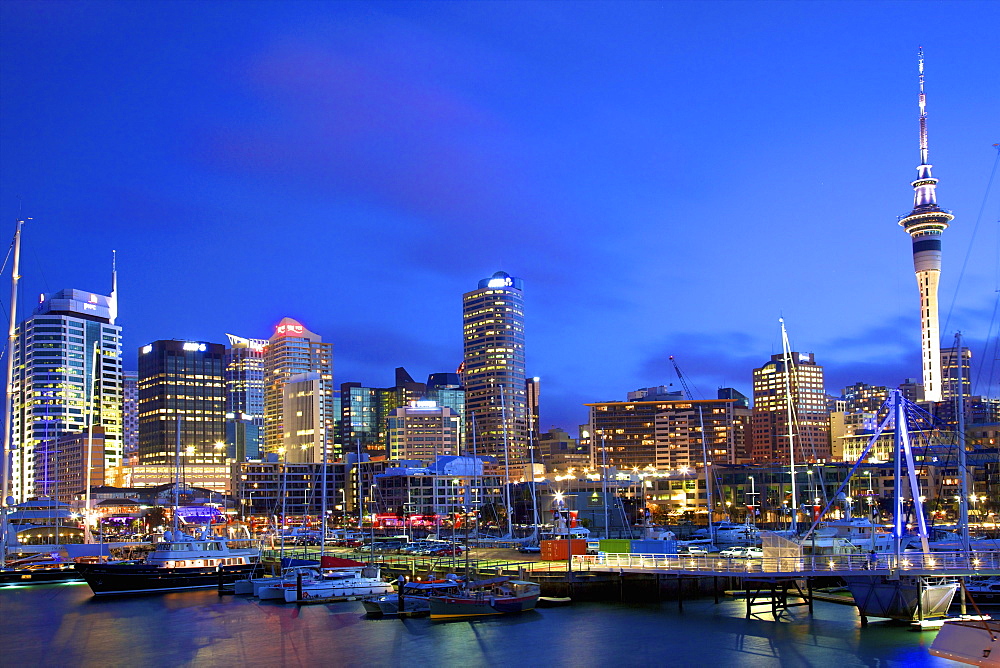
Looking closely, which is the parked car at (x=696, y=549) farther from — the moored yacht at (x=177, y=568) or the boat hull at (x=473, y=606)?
the moored yacht at (x=177, y=568)

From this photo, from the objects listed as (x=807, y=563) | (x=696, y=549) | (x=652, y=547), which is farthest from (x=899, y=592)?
(x=696, y=549)

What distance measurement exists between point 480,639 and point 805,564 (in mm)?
21221

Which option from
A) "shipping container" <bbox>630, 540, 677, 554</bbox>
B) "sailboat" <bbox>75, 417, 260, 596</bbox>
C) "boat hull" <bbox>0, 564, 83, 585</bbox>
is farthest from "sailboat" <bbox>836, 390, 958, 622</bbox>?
"boat hull" <bbox>0, 564, 83, 585</bbox>

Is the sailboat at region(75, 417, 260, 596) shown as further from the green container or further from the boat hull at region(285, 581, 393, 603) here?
the green container

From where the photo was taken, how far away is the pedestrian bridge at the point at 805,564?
5166cm

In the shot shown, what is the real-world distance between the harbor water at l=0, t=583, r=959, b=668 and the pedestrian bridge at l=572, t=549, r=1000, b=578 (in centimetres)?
280

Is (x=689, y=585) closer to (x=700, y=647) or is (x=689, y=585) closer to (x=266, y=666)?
(x=700, y=647)

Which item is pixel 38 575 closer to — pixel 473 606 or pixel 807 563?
pixel 473 606

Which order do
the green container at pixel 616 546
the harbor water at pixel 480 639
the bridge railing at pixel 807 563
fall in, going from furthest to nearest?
the green container at pixel 616 546
the bridge railing at pixel 807 563
the harbor water at pixel 480 639

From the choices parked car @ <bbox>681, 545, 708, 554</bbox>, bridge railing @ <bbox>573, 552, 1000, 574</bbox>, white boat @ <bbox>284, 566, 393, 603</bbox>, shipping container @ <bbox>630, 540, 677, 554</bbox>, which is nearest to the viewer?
bridge railing @ <bbox>573, 552, 1000, 574</bbox>

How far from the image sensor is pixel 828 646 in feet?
167

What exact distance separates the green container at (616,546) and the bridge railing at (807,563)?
9.14ft

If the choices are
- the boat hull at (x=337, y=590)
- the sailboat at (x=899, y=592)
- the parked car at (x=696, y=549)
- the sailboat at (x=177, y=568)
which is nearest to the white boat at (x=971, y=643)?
the sailboat at (x=899, y=592)

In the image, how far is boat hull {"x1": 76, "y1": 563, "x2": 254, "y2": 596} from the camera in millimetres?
84938
